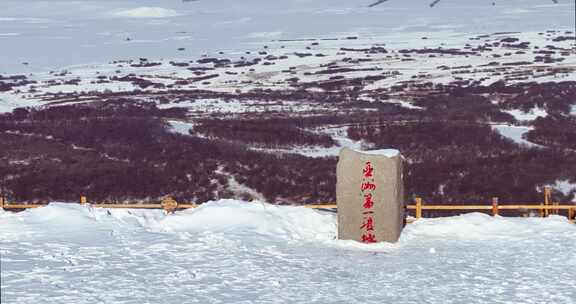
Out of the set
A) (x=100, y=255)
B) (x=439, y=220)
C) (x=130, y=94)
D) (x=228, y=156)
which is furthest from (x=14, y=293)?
(x=130, y=94)

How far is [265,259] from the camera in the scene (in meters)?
13.4

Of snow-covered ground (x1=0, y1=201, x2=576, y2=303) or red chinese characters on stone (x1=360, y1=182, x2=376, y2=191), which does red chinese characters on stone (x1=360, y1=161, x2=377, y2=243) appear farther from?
snow-covered ground (x1=0, y1=201, x2=576, y2=303)

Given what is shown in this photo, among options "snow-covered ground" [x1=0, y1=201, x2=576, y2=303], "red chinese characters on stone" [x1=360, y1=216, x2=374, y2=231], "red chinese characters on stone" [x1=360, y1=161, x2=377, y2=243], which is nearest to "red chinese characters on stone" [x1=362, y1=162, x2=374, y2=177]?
Answer: "red chinese characters on stone" [x1=360, y1=161, x2=377, y2=243]

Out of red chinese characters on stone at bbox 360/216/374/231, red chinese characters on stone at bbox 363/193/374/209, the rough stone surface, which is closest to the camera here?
the rough stone surface

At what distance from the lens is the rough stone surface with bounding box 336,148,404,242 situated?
14445mm

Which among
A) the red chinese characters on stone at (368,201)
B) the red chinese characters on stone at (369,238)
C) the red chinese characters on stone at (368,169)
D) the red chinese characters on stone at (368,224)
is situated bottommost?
the red chinese characters on stone at (369,238)

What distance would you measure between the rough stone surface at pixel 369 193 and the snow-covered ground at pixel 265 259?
301 millimetres

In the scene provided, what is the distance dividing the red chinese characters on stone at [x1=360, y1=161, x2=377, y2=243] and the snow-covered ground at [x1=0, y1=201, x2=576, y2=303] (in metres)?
0.26

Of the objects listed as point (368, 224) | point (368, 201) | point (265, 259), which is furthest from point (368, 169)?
point (265, 259)

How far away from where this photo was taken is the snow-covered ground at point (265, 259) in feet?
36.9

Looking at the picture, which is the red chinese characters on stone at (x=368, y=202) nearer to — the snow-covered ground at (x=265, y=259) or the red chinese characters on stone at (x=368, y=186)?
the red chinese characters on stone at (x=368, y=186)

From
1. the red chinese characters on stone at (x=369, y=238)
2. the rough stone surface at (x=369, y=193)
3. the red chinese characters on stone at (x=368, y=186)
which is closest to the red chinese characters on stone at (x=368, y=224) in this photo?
the rough stone surface at (x=369, y=193)

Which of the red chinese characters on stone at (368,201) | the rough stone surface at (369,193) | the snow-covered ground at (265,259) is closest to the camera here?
the snow-covered ground at (265,259)

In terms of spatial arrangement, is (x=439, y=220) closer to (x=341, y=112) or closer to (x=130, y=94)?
(x=341, y=112)
